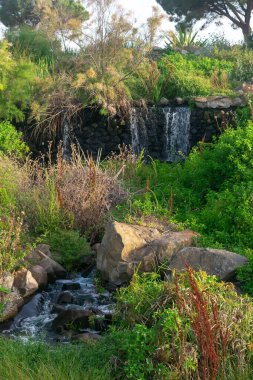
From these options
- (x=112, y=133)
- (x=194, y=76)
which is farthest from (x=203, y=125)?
(x=194, y=76)

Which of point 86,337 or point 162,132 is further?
point 162,132

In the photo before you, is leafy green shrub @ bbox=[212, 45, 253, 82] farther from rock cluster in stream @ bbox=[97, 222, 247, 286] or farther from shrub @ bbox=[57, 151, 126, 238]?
rock cluster in stream @ bbox=[97, 222, 247, 286]

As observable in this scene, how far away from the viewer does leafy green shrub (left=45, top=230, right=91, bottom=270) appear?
8625 mm

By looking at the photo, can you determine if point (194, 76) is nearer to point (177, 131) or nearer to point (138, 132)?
point (177, 131)

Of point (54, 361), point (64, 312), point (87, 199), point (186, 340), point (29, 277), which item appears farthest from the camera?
point (87, 199)

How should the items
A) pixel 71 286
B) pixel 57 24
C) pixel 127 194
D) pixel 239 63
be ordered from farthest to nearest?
pixel 239 63
pixel 57 24
pixel 127 194
pixel 71 286

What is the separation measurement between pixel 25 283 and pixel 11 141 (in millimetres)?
6498

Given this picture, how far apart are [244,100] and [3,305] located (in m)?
9.19

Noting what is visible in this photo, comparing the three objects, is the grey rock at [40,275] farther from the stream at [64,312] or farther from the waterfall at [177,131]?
the waterfall at [177,131]

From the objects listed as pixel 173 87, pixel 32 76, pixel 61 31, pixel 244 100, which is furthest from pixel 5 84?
pixel 244 100

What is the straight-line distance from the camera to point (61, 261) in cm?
863

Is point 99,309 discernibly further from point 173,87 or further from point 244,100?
point 173,87

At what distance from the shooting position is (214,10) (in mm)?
30719

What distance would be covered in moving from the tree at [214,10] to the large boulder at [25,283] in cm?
2383
